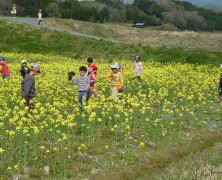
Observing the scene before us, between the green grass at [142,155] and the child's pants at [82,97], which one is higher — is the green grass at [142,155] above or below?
below

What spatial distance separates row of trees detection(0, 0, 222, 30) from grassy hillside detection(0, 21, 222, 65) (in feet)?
229

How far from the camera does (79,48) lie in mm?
41250

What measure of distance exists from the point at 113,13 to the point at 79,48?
104032 millimetres

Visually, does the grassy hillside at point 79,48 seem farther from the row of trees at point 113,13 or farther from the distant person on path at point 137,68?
the row of trees at point 113,13

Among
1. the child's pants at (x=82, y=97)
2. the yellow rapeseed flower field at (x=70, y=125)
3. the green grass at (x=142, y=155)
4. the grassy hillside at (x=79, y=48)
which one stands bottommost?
the green grass at (x=142, y=155)

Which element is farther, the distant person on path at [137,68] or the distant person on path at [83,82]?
the distant person on path at [137,68]

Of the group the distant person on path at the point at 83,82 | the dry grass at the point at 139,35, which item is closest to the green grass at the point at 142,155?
the distant person on path at the point at 83,82

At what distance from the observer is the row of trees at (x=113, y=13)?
12019 cm

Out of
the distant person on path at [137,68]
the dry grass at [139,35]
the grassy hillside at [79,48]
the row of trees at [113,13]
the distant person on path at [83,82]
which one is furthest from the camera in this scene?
the row of trees at [113,13]

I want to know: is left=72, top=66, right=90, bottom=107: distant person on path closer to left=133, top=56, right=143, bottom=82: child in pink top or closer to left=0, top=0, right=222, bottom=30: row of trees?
left=133, top=56, right=143, bottom=82: child in pink top

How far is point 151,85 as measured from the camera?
21484 mm

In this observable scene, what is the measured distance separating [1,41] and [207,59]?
2193 centimetres

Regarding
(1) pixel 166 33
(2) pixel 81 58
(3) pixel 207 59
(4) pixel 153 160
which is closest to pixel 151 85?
(4) pixel 153 160

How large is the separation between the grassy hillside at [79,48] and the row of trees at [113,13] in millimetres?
69850
